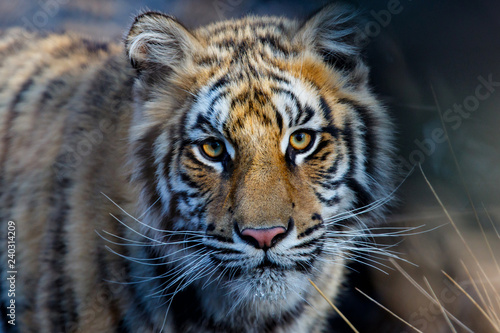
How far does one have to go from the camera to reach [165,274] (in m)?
1.76

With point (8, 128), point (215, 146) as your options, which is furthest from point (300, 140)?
point (8, 128)

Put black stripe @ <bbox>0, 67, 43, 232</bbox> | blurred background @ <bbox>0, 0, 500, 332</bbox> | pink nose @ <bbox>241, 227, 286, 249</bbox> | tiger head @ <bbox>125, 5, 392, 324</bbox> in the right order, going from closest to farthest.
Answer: pink nose @ <bbox>241, 227, 286, 249</bbox>, tiger head @ <bbox>125, 5, 392, 324</bbox>, blurred background @ <bbox>0, 0, 500, 332</bbox>, black stripe @ <bbox>0, 67, 43, 232</bbox>

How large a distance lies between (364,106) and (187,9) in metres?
0.71

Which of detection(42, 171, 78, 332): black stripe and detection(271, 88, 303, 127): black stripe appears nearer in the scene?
detection(271, 88, 303, 127): black stripe

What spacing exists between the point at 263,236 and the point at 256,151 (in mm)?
261

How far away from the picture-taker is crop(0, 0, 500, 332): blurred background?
1.72m

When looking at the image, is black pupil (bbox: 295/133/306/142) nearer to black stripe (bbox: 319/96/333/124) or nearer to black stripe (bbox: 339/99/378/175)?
black stripe (bbox: 319/96/333/124)

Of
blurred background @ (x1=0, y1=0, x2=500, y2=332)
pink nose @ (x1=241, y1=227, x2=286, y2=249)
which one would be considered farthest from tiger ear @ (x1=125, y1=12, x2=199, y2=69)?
pink nose @ (x1=241, y1=227, x2=286, y2=249)

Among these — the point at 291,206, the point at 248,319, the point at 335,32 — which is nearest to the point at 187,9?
the point at 335,32

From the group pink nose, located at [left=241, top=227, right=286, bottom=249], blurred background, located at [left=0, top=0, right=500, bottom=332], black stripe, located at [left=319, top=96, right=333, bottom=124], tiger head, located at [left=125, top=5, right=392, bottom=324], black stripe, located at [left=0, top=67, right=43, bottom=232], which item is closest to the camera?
pink nose, located at [left=241, top=227, right=286, bottom=249]

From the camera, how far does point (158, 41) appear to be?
1.70 m

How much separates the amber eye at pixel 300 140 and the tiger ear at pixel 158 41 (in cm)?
46

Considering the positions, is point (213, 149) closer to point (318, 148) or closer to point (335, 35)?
point (318, 148)

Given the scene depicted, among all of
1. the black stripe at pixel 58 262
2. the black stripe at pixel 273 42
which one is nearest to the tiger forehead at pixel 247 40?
the black stripe at pixel 273 42
